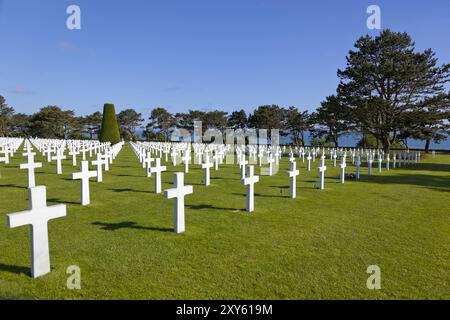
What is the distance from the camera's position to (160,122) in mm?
56000

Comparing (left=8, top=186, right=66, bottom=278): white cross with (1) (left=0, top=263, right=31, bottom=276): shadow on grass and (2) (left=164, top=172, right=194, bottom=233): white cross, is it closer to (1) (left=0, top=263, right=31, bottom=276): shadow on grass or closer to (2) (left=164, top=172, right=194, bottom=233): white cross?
(1) (left=0, top=263, right=31, bottom=276): shadow on grass

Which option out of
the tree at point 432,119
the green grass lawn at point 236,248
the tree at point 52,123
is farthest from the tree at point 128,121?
the green grass lawn at point 236,248

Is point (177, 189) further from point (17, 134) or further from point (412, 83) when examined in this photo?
point (17, 134)

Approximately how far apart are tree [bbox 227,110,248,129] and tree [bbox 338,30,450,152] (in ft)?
79.9

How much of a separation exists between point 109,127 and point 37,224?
35.8m

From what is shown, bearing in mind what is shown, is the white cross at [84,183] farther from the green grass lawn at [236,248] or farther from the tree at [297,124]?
the tree at [297,124]

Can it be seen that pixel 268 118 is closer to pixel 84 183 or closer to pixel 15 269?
pixel 84 183

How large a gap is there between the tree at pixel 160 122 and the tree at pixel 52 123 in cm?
1234

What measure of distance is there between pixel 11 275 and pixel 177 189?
2378mm

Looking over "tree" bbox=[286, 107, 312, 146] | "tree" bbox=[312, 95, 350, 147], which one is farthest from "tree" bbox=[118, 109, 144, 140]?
"tree" bbox=[312, 95, 350, 147]

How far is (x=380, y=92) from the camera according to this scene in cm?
2812

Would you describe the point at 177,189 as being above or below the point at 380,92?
below
